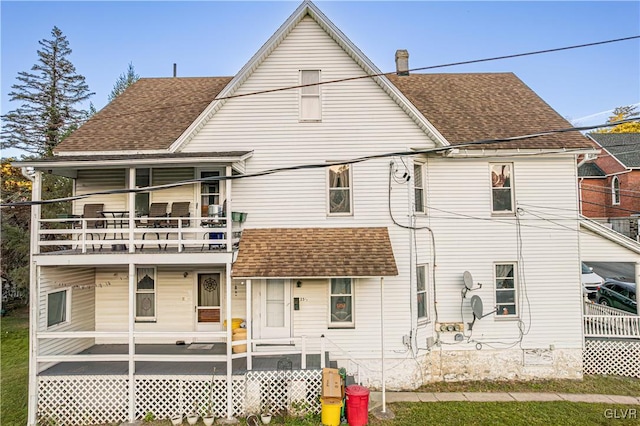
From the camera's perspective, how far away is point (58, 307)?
11.1m

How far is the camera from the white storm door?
436 inches

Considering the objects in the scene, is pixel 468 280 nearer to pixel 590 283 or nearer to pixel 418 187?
pixel 418 187

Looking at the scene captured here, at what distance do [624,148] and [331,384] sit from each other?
3695 cm

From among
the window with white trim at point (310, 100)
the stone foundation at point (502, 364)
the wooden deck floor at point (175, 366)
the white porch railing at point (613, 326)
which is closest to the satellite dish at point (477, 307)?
the stone foundation at point (502, 364)

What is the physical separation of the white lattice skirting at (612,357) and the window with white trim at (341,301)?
835 cm

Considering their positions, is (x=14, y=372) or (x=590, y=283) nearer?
(x=14, y=372)

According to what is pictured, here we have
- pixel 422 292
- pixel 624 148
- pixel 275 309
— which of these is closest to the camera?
pixel 275 309

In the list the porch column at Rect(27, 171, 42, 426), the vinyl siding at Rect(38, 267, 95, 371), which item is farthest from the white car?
the porch column at Rect(27, 171, 42, 426)

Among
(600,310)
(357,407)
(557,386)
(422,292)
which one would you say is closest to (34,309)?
(357,407)

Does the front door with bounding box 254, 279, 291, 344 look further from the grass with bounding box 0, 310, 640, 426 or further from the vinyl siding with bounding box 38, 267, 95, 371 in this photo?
the vinyl siding with bounding box 38, 267, 95, 371

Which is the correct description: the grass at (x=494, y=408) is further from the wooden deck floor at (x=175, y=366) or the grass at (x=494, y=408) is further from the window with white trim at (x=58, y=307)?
the window with white trim at (x=58, y=307)

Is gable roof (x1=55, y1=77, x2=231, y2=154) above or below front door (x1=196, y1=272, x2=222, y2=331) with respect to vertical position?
above

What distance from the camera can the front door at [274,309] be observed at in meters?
11.1

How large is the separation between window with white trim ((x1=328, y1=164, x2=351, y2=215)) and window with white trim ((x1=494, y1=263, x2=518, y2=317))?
5616 mm
